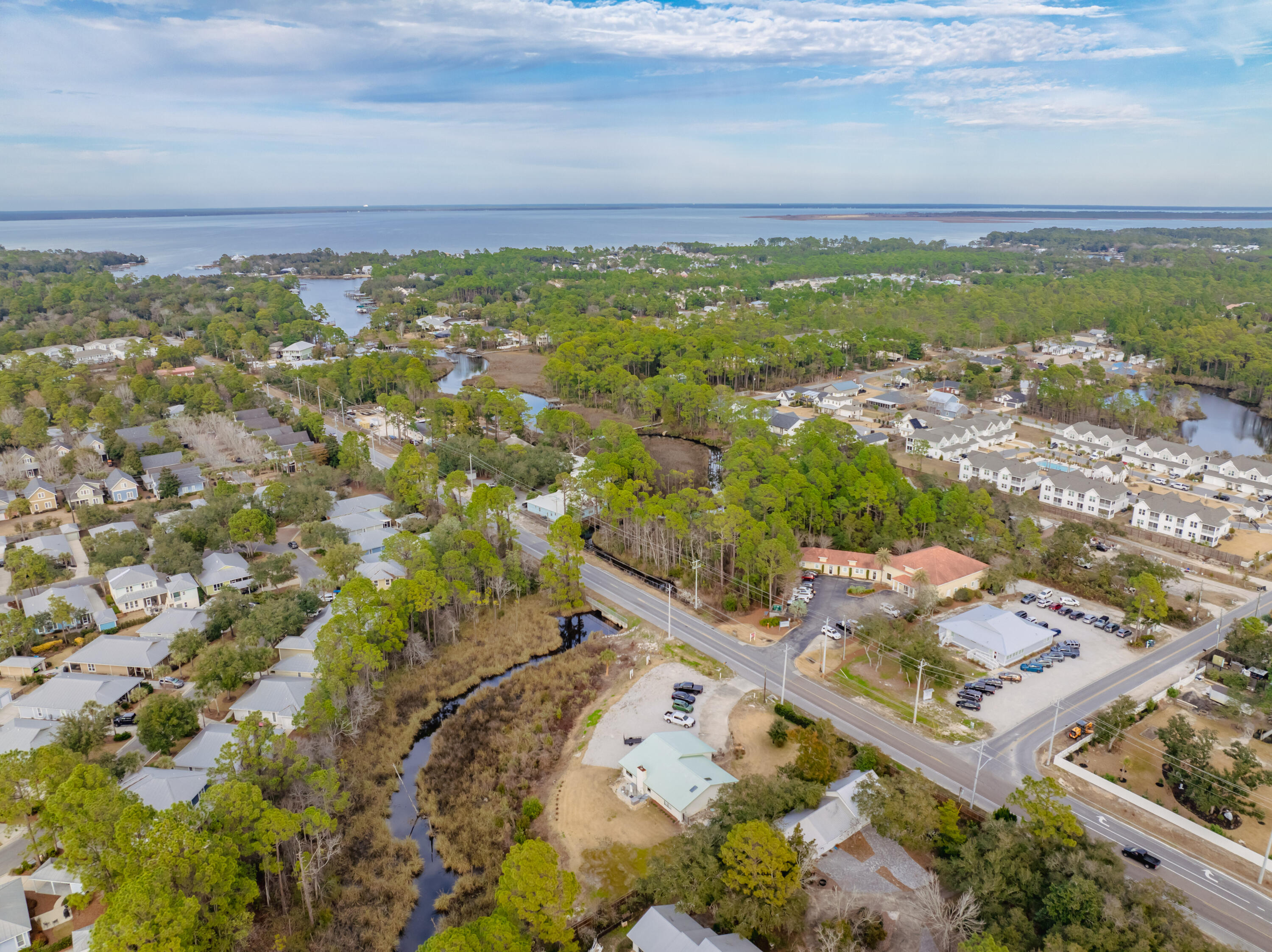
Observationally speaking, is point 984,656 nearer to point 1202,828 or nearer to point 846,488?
point 1202,828

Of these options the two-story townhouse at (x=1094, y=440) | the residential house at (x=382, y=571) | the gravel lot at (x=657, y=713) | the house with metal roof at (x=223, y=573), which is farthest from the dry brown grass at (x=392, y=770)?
the two-story townhouse at (x=1094, y=440)

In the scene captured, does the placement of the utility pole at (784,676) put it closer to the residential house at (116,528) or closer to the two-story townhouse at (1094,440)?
the residential house at (116,528)

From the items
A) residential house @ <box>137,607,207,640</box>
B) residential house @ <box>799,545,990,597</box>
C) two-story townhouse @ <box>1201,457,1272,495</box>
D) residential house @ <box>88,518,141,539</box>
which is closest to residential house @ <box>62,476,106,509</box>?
residential house @ <box>88,518,141,539</box>

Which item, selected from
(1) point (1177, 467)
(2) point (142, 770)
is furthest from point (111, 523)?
(1) point (1177, 467)

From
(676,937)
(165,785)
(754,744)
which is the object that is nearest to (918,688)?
(754,744)

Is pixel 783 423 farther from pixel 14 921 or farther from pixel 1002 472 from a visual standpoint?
pixel 14 921

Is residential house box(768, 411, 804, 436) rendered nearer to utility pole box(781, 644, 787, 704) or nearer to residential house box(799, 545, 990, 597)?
residential house box(799, 545, 990, 597)

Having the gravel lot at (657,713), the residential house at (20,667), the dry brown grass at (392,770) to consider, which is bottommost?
the dry brown grass at (392,770)
